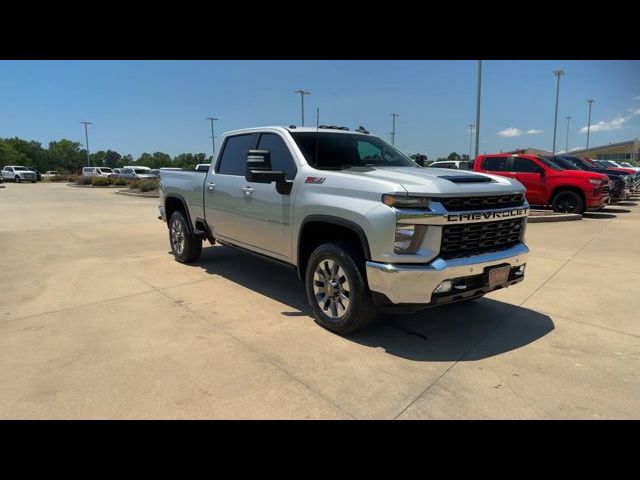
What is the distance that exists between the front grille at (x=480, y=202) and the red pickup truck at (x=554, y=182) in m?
9.61

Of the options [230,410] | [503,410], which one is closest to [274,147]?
[230,410]

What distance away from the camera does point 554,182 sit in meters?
12.8

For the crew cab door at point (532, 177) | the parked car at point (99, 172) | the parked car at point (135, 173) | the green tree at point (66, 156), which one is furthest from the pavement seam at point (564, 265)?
the green tree at point (66, 156)

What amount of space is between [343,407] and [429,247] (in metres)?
1.38

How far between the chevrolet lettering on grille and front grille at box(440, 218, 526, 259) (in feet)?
0.19

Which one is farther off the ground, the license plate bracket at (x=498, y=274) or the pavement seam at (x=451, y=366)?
the license plate bracket at (x=498, y=274)

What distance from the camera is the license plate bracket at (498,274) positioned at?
374 cm

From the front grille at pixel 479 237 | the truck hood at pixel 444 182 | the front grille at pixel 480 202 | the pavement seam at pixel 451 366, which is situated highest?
the truck hood at pixel 444 182

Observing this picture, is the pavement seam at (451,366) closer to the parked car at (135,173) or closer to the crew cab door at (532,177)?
the crew cab door at (532,177)

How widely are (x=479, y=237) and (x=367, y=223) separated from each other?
103 centimetres

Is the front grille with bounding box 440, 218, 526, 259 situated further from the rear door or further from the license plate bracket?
the rear door

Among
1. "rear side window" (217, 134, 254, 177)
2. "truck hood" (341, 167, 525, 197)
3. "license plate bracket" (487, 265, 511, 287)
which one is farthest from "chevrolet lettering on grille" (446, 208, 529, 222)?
"rear side window" (217, 134, 254, 177)

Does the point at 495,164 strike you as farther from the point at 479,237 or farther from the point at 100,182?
the point at 100,182

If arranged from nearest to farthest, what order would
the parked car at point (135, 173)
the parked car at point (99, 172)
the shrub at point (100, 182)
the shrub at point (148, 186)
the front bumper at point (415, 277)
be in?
Result: 1. the front bumper at point (415, 277)
2. the shrub at point (148, 186)
3. the shrub at point (100, 182)
4. the parked car at point (135, 173)
5. the parked car at point (99, 172)
